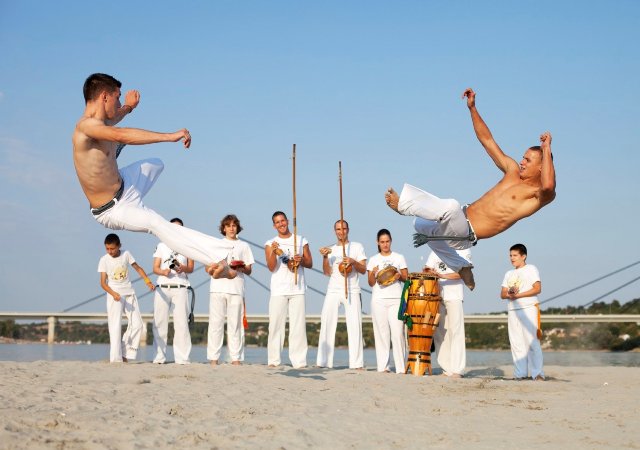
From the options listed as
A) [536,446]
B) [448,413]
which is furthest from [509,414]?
[536,446]

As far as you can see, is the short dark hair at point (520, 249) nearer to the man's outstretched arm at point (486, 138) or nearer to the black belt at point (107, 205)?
the man's outstretched arm at point (486, 138)

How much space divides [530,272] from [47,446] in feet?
29.9

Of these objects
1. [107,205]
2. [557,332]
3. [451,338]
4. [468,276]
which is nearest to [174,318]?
[451,338]

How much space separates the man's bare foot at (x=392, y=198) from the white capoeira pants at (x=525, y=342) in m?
5.10

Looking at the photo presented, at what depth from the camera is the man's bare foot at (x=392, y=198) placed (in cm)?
812

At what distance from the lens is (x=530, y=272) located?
1234 cm

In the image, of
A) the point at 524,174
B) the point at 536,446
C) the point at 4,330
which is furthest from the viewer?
the point at 4,330

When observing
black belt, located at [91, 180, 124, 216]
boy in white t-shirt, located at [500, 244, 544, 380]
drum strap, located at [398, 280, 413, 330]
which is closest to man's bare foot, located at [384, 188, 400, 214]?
black belt, located at [91, 180, 124, 216]

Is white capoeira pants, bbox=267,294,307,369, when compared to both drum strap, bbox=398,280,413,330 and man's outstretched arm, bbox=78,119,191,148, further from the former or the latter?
man's outstretched arm, bbox=78,119,191,148

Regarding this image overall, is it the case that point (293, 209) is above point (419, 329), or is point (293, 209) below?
above

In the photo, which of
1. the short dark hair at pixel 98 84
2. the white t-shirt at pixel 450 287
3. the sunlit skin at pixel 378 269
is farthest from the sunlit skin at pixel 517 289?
the short dark hair at pixel 98 84

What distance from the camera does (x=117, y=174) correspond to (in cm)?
741

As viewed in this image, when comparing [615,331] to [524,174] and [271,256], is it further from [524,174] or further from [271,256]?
[524,174]

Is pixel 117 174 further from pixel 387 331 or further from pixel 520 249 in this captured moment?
pixel 520 249
